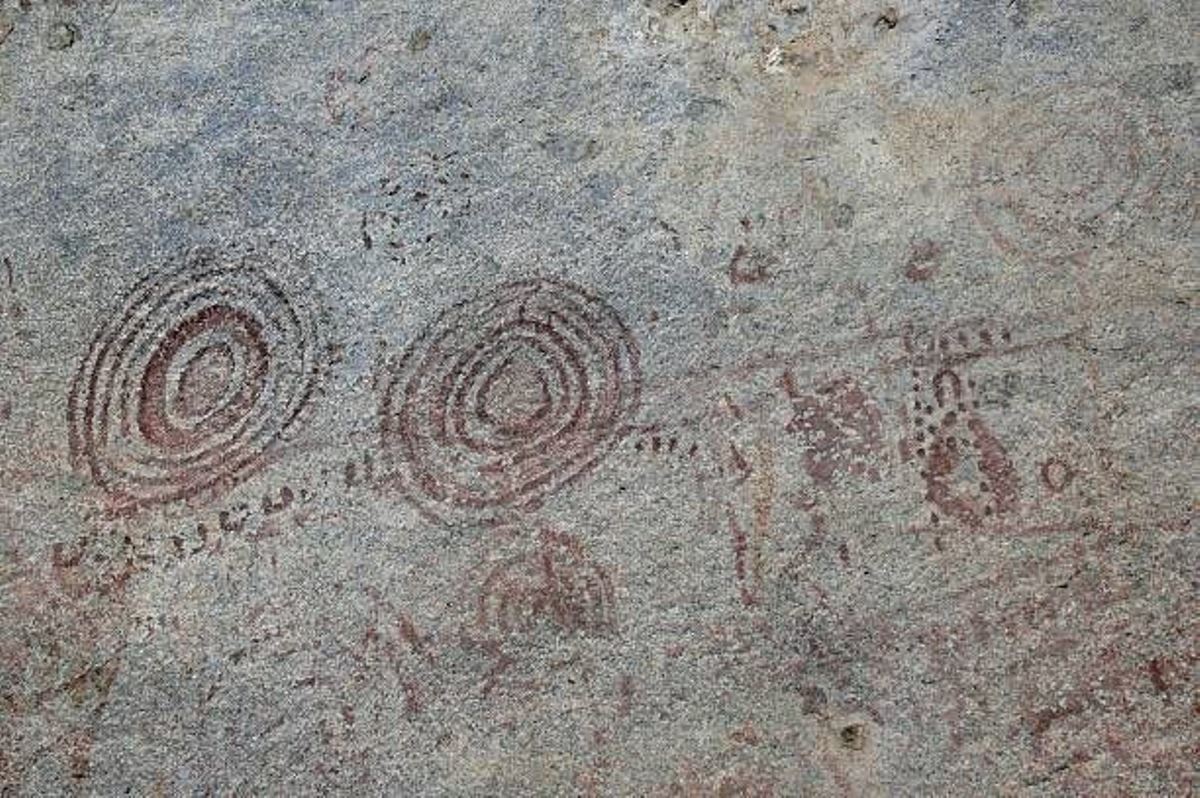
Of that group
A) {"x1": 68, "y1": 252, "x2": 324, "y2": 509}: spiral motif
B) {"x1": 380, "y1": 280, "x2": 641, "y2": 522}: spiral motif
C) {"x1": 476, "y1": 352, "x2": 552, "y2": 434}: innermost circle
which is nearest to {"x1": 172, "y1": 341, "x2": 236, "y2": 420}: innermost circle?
{"x1": 68, "y1": 252, "x2": 324, "y2": 509}: spiral motif

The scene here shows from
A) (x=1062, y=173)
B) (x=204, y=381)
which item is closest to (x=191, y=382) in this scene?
(x=204, y=381)

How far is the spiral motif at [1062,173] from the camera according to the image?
3.34m

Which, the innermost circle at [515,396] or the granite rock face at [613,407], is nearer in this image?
the granite rock face at [613,407]

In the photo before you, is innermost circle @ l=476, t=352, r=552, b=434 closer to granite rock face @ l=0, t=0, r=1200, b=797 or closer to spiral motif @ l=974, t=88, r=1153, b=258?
granite rock face @ l=0, t=0, r=1200, b=797

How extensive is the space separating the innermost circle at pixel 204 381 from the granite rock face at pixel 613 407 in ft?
0.04

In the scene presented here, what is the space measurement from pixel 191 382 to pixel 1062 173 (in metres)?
2.37

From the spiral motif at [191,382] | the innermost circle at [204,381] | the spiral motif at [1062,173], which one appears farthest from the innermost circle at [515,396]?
the spiral motif at [1062,173]

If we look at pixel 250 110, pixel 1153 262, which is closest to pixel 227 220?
pixel 250 110

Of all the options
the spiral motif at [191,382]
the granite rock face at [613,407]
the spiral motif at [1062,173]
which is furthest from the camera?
the spiral motif at [191,382]

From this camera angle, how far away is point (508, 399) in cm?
347

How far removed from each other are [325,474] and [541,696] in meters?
0.82

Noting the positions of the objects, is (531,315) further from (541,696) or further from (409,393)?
(541,696)

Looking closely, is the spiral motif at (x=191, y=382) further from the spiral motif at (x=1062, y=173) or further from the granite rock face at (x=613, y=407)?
the spiral motif at (x=1062, y=173)

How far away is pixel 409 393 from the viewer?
11.5ft
